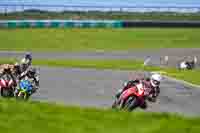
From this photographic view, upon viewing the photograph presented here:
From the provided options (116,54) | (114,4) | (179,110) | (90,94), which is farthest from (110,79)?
(114,4)

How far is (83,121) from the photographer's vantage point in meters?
6.71

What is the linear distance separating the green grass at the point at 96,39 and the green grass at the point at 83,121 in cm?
3826

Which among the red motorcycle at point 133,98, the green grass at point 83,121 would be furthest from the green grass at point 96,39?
the green grass at point 83,121

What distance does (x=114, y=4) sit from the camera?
10375cm

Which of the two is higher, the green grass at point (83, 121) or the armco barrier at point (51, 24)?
the green grass at point (83, 121)

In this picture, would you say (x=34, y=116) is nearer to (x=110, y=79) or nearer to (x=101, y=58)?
(x=110, y=79)

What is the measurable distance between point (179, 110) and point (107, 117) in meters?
8.92

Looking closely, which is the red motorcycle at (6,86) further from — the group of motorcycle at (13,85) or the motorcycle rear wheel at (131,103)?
the motorcycle rear wheel at (131,103)

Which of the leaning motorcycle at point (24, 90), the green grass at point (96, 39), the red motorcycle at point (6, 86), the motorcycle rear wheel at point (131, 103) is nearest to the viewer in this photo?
the motorcycle rear wheel at point (131, 103)

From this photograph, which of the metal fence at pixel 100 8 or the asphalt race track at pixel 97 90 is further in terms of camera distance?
the metal fence at pixel 100 8

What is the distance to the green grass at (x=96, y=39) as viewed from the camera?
48.1 m

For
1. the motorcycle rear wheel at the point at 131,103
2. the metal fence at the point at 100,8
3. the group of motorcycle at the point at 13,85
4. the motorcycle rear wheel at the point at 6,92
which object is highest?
the motorcycle rear wheel at the point at 131,103

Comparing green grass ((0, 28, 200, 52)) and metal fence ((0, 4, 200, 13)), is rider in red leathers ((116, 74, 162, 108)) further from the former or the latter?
metal fence ((0, 4, 200, 13))

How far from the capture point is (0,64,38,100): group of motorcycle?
13.6 metres
